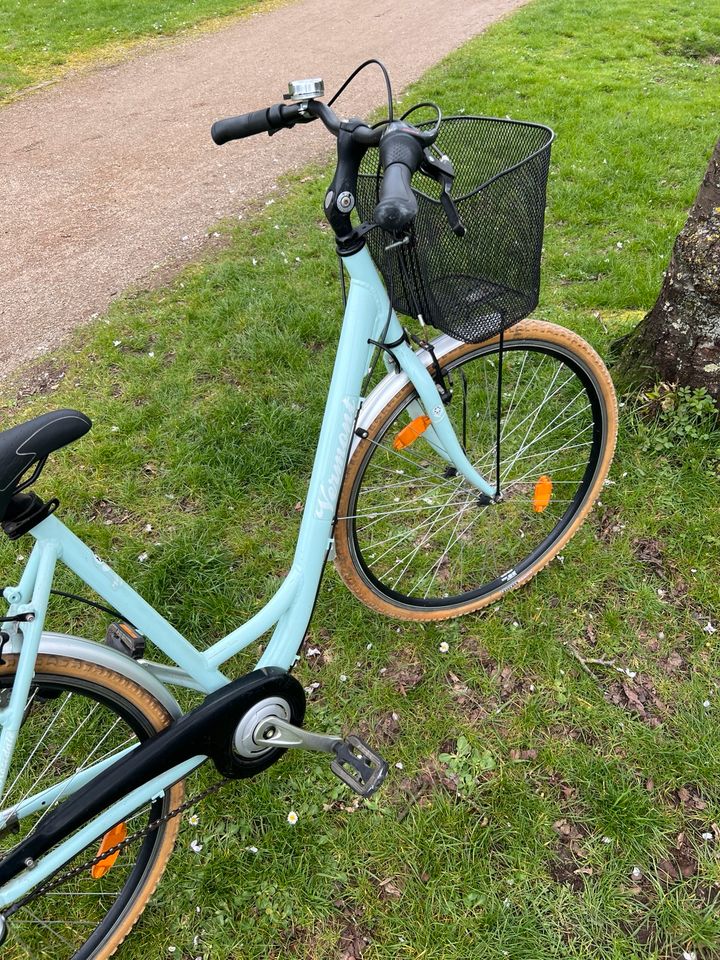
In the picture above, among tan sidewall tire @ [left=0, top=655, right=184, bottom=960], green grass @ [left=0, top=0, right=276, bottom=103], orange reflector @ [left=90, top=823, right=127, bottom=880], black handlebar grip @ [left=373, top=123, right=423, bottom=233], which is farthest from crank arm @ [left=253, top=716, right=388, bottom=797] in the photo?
green grass @ [left=0, top=0, right=276, bottom=103]

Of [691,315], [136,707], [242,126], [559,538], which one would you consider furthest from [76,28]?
[136,707]

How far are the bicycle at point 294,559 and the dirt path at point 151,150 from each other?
9.97 ft

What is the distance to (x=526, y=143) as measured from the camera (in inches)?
69.5

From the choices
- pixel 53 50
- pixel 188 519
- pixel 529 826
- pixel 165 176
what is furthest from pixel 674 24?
pixel 529 826

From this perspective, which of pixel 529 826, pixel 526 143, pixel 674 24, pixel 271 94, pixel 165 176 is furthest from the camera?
pixel 674 24

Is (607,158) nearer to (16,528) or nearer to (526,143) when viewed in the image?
(526,143)

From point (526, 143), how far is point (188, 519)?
201 cm

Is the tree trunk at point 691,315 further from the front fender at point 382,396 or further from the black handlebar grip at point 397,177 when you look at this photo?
the black handlebar grip at point 397,177

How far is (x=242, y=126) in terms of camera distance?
1616 millimetres

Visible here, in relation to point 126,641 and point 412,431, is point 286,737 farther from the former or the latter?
point 412,431

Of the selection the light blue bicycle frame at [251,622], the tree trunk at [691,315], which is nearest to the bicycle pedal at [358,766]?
the light blue bicycle frame at [251,622]

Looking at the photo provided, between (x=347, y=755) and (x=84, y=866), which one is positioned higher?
(x=84, y=866)

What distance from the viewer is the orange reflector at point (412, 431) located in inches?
76.1

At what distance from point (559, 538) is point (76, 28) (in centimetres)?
1106
